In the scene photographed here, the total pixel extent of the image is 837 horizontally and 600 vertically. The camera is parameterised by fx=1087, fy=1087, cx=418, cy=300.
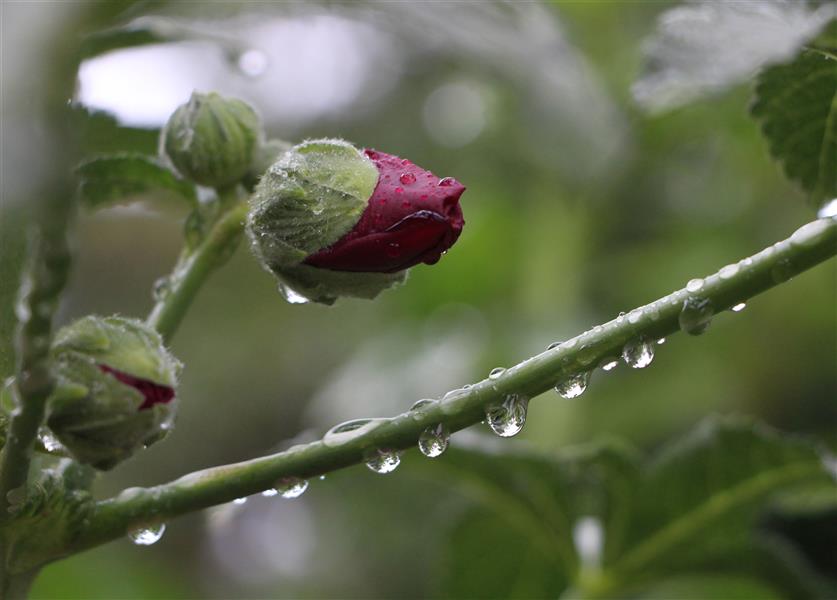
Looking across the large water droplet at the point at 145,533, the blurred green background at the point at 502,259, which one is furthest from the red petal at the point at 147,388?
the blurred green background at the point at 502,259

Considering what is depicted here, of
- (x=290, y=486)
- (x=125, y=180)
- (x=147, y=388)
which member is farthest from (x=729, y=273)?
(x=125, y=180)

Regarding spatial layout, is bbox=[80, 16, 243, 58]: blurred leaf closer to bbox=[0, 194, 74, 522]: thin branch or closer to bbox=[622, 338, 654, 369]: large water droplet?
bbox=[0, 194, 74, 522]: thin branch

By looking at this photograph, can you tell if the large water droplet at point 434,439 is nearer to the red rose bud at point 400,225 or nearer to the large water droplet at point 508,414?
the large water droplet at point 508,414

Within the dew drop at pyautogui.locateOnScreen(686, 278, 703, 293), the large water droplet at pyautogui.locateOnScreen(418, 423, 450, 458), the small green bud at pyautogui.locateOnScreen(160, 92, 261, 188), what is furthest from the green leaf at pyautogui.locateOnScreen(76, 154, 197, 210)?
the dew drop at pyautogui.locateOnScreen(686, 278, 703, 293)

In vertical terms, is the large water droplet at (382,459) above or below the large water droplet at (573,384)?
below

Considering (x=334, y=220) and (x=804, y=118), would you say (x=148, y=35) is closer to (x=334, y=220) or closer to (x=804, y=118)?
(x=334, y=220)

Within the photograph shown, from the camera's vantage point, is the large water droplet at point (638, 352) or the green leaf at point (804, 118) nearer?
the large water droplet at point (638, 352)
